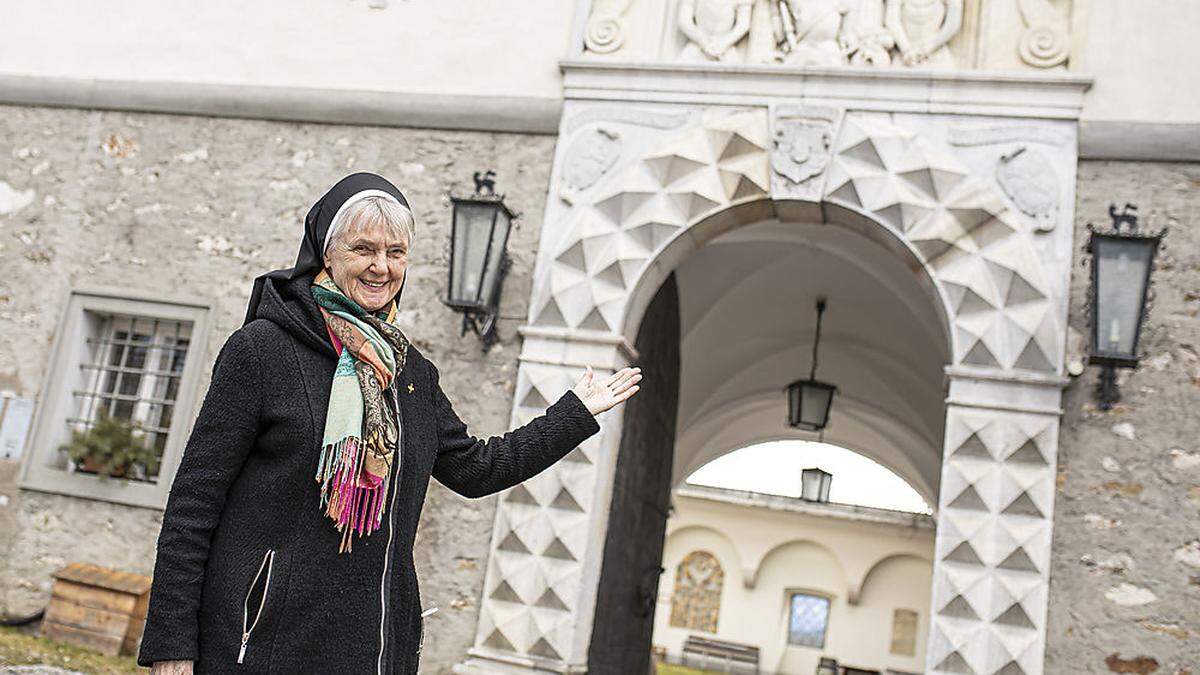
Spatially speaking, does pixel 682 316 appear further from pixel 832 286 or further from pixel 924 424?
pixel 924 424

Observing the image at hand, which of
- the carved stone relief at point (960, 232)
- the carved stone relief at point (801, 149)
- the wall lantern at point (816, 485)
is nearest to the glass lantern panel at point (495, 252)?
the carved stone relief at point (801, 149)

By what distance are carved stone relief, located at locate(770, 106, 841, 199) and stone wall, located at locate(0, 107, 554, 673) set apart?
1.17 m

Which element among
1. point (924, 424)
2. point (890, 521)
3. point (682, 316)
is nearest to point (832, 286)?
point (682, 316)

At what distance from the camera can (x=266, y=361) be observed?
2.06 metres

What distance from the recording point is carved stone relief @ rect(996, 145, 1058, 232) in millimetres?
4988

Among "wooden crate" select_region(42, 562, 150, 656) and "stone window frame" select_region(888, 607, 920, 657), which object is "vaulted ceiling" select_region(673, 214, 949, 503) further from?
"stone window frame" select_region(888, 607, 920, 657)

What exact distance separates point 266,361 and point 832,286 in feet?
20.1

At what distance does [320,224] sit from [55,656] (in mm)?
4294

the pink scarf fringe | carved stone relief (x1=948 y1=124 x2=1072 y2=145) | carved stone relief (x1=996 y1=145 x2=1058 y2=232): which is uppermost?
carved stone relief (x1=948 y1=124 x2=1072 y2=145)

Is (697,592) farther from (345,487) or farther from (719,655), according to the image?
(345,487)

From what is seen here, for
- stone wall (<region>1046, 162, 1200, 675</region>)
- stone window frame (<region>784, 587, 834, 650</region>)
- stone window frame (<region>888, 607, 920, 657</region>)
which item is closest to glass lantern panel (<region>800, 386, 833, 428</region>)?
stone wall (<region>1046, 162, 1200, 675</region>)

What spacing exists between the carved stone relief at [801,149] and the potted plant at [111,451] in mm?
3547

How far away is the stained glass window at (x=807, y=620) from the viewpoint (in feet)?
56.8

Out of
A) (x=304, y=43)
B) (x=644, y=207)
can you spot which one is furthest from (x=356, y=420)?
(x=304, y=43)
